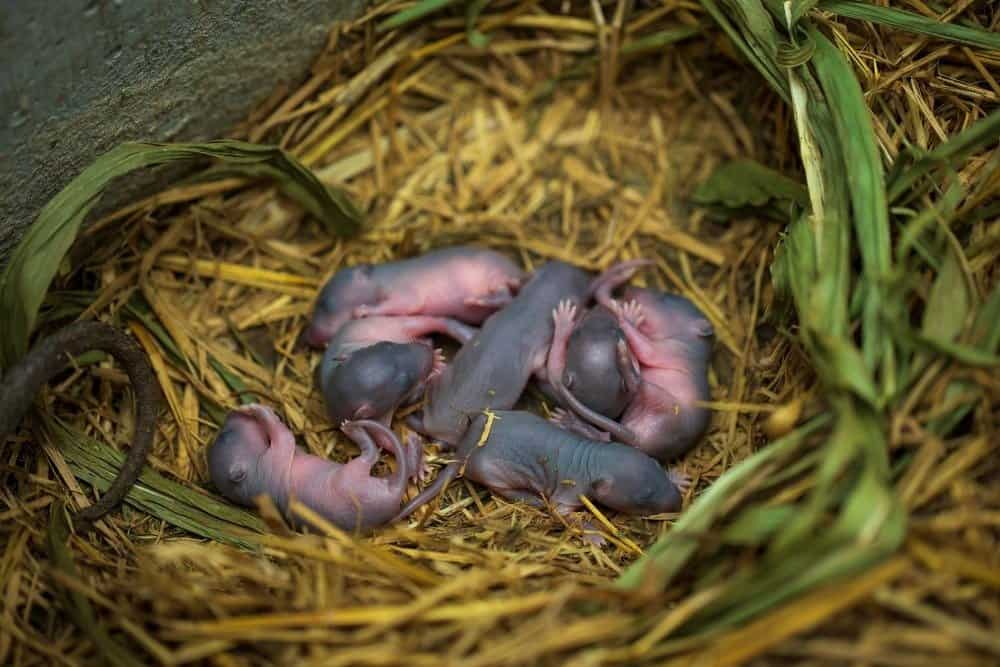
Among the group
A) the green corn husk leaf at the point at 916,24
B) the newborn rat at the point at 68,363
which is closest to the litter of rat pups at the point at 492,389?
the newborn rat at the point at 68,363

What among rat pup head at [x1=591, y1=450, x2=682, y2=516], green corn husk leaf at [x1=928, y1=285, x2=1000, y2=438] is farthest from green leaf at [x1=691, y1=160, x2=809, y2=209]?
rat pup head at [x1=591, y1=450, x2=682, y2=516]

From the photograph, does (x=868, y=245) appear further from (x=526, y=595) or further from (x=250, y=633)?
(x=250, y=633)

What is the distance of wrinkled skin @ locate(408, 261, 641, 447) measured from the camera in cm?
279

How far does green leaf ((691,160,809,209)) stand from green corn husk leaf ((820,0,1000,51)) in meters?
0.50

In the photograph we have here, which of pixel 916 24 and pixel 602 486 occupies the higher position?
pixel 916 24

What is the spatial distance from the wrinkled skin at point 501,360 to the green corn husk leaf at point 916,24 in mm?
1132

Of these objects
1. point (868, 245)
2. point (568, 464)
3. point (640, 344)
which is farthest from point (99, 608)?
point (868, 245)

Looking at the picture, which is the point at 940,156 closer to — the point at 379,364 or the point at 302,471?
the point at 379,364

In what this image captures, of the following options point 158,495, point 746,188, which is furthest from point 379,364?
point 746,188

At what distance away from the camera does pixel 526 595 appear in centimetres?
206

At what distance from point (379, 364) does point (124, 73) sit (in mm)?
1073

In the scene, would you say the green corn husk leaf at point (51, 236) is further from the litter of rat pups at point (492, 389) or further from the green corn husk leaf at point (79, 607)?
the litter of rat pups at point (492, 389)

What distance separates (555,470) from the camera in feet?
8.63

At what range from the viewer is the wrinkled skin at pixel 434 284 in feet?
9.95
